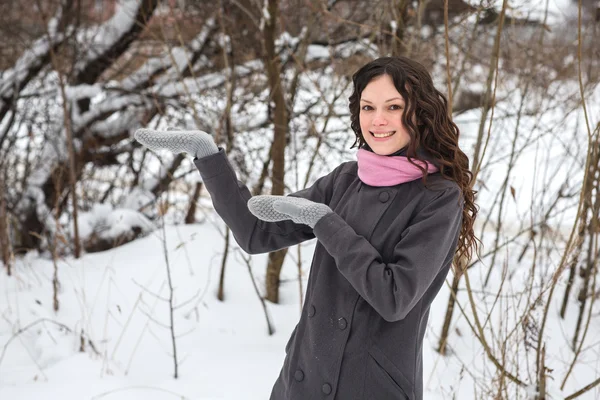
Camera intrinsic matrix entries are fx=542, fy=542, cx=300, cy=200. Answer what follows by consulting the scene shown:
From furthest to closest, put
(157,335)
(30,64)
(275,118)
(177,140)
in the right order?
(30,64) → (275,118) → (157,335) → (177,140)

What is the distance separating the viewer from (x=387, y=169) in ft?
4.32

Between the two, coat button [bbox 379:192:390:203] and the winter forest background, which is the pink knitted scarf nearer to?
coat button [bbox 379:192:390:203]

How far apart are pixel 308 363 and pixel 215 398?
1413 mm

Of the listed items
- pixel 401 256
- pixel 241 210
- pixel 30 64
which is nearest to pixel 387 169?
pixel 401 256

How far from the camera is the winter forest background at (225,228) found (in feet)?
8.58

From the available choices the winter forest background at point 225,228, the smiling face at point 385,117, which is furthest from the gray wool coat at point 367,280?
the winter forest background at point 225,228

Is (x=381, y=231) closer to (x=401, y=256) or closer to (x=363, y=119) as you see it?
(x=401, y=256)

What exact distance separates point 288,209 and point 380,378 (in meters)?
A: 0.45

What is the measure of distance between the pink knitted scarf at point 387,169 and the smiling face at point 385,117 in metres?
0.03

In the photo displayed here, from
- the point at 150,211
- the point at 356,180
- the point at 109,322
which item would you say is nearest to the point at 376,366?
the point at 356,180

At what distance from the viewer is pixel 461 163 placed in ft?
4.40

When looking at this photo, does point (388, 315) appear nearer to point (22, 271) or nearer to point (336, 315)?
point (336, 315)

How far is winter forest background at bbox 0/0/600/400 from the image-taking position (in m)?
2.62

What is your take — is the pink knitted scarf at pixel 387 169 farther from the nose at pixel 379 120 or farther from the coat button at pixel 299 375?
the coat button at pixel 299 375
